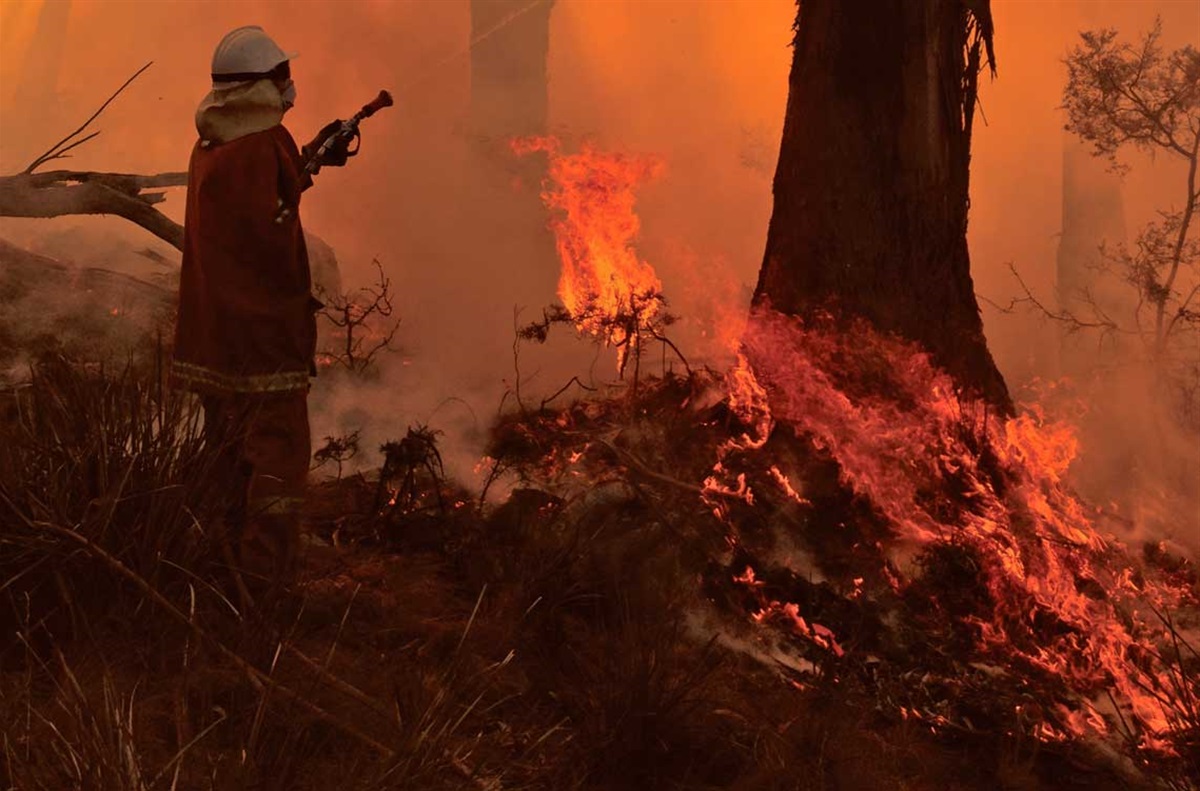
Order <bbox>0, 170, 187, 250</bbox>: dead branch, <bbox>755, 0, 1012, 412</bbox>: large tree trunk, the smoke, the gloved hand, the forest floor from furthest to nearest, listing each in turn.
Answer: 1. the smoke
2. <bbox>755, 0, 1012, 412</bbox>: large tree trunk
3. <bbox>0, 170, 187, 250</bbox>: dead branch
4. the gloved hand
5. the forest floor

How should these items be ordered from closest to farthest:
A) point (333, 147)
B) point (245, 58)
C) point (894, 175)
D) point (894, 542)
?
point (245, 58) → point (333, 147) → point (894, 542) → point (894, 175)

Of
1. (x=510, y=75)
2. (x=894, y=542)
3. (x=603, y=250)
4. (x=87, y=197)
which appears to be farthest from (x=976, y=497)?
(x=510, y=75)

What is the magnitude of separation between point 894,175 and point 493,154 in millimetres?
5603

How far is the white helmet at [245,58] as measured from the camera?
3.80 meters

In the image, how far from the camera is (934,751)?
397cm

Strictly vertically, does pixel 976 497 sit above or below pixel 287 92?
below

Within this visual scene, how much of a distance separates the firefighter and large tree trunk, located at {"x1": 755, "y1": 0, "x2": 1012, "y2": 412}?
2491 mm

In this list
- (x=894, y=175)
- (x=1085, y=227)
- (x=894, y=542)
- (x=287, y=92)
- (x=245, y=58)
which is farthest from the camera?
(x=1085, y=227)

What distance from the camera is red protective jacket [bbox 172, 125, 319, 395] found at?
383 cm

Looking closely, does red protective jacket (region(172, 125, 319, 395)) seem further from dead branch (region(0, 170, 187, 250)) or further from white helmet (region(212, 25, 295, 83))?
dead branch (region(0, 170, 187, 250))

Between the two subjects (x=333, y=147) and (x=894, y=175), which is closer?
(x=333, y=147)

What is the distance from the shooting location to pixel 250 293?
3.89 metres

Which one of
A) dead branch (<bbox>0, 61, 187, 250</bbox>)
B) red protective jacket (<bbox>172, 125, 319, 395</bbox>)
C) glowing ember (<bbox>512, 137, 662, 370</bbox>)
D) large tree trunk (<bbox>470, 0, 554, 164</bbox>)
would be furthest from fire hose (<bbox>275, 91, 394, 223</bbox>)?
large tree trunk (<bbox>470, 0, 554, 164</bbox>)

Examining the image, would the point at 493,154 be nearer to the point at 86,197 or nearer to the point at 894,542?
the point at 86,197
